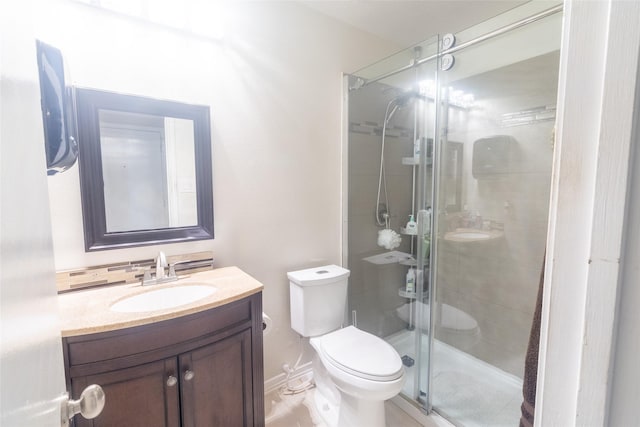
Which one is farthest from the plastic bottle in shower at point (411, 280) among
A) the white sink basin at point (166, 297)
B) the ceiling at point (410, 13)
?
the ceiling at point (410, 13)


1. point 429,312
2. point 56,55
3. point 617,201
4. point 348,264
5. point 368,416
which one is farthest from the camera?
point 348,264

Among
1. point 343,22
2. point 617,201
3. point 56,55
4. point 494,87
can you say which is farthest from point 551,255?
point 343,22

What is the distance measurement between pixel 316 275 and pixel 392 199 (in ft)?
2.84

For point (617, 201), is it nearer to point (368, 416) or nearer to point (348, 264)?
point (368, 416)

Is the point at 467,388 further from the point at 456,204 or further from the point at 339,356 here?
the point at 456,204

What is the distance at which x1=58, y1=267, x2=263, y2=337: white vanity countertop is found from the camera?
1.01 meters

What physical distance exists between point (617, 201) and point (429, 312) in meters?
1.79

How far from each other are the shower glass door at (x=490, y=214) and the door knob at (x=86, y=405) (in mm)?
1734

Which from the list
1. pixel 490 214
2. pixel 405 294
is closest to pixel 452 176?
pixel 490 214

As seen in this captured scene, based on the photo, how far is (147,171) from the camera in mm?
1469

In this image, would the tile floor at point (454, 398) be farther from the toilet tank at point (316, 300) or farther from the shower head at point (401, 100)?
the shower head at point (401, 100)

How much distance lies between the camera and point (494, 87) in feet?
6.50

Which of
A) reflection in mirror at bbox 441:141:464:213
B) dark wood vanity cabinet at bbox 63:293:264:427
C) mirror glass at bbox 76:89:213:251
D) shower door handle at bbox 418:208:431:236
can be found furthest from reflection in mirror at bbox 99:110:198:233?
reflection in mirror at bbox 441:141:464:213

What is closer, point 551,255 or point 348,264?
point 551,255
